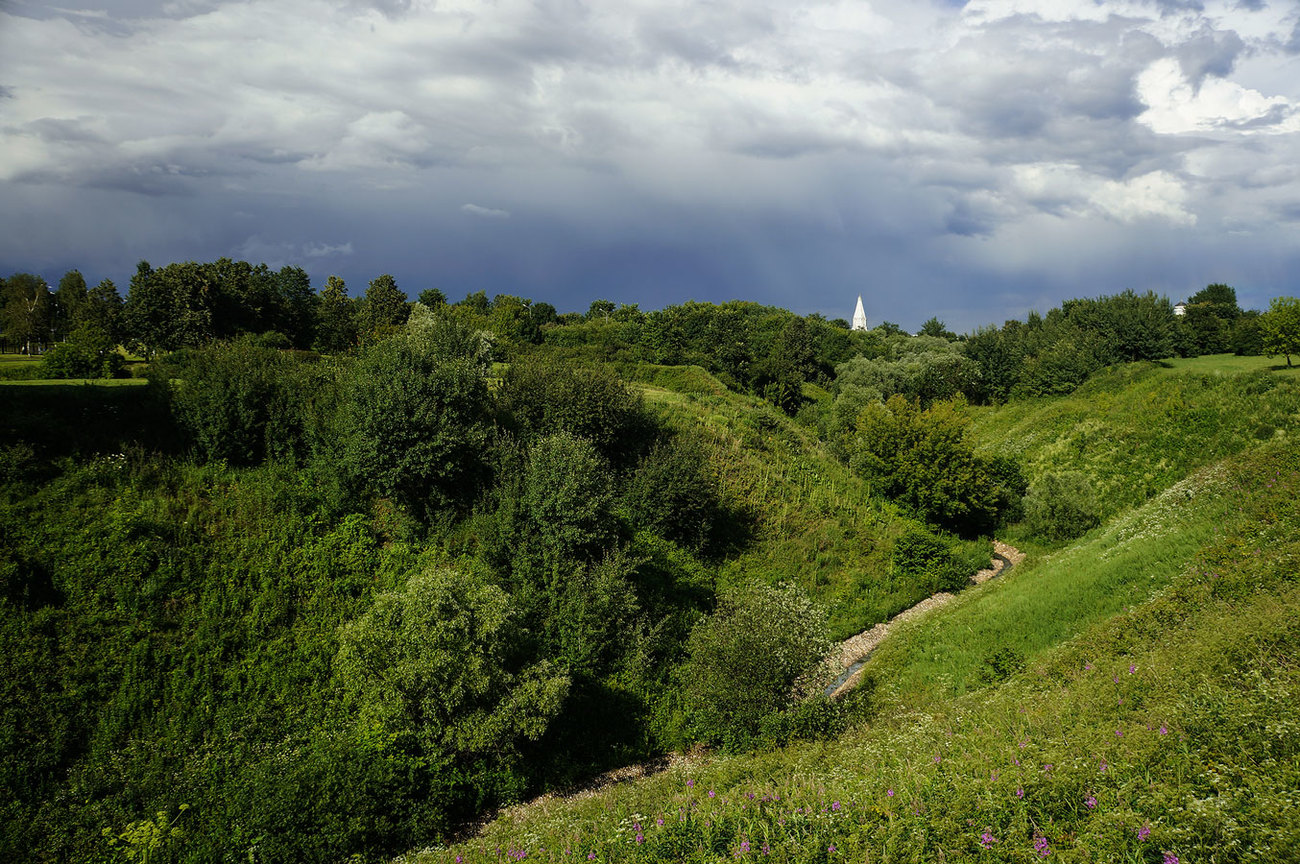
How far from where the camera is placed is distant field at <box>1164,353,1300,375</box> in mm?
39625

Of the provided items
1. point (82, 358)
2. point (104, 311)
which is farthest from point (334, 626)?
point (104, 311)

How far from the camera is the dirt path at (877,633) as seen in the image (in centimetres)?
2259

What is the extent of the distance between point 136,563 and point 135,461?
448 cm

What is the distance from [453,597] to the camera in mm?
15969

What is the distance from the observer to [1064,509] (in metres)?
31.9

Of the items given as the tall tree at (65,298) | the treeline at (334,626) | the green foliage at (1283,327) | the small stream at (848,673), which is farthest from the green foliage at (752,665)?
the tall tree at (65,298)

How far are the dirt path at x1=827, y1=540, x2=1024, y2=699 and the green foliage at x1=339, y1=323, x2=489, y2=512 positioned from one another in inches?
577

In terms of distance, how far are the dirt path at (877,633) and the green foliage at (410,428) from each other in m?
14.7

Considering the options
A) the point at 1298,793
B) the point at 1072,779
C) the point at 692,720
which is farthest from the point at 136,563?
the point at 1298,793

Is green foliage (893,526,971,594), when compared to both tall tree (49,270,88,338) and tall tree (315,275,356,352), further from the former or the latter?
tall tree (49,270,88,338)

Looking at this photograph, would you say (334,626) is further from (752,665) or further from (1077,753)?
(1077,753)

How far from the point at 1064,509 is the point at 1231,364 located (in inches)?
992

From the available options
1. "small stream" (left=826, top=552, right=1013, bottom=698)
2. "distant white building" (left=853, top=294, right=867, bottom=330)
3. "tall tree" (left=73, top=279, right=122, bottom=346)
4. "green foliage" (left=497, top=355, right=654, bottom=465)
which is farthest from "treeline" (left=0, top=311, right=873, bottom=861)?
"distant white building" (left=853, top=294, right=867, bottom=330)

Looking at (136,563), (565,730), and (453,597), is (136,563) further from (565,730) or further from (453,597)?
(565,730)
